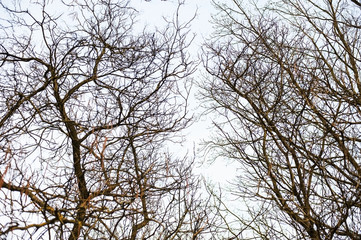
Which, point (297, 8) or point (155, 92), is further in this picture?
point (297, 8)

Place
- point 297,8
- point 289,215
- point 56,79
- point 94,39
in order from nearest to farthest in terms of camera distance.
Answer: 1. point 289,215
2. point 56,79
3. point 94,39
4. point 297,8

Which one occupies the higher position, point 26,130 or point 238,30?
point 238,30

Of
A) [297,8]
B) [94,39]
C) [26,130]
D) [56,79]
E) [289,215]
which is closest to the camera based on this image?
[289,215]

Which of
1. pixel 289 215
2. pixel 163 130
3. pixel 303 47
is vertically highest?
pixel 303 47

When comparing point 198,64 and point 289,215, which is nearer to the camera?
point 289,215

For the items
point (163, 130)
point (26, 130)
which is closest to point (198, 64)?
point (163, 130)

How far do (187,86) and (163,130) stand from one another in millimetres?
850

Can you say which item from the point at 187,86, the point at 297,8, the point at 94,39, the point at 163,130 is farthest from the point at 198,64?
the point at 297,8

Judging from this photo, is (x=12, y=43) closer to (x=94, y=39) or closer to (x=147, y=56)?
(x=94, y=39)

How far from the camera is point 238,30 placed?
24.7 ft

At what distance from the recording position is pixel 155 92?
20.8 ft

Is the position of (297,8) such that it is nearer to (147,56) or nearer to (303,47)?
(303,47)

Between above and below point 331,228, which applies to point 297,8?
above

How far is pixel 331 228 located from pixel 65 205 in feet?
6.59
